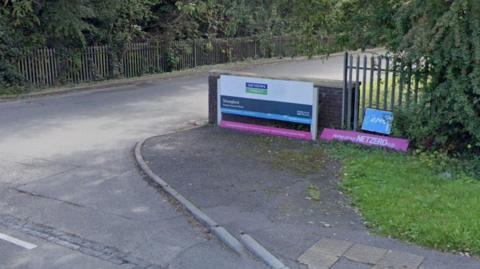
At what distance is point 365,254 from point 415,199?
64.1 inches

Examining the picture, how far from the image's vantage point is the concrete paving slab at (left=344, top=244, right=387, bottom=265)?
531 centimetres

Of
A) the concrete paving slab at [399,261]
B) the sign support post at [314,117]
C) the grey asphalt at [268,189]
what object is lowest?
the grey asphalt at [268,189]

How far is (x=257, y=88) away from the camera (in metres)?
11.2

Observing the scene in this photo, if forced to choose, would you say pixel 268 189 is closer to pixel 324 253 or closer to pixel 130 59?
pixel 324 253

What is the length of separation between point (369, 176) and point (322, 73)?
1578 cm

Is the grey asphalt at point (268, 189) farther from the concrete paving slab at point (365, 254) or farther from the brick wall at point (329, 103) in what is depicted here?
the brick wall at point (329, 103)

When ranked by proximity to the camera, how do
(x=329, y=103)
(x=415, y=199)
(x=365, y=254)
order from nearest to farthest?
(x=365, y=254) → (x=415, y=199) → (x=329, y=103)

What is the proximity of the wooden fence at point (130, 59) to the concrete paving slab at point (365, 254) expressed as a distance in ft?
32.1

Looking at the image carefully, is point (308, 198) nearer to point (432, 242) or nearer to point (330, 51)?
point (432, 242)

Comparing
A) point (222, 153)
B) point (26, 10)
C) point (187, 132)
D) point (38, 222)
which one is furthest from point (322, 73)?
point (38, 222)

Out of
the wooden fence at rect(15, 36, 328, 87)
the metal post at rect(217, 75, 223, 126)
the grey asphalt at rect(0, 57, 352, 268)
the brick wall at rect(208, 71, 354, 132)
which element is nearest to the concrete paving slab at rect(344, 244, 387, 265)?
the grey asphalt at rect(0, 57, 352, 268)

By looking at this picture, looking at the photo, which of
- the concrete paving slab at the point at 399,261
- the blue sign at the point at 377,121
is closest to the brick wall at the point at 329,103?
the blue sign at the point at 377,121

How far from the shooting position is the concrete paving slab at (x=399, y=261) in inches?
203

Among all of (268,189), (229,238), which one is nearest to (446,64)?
(268,189)
